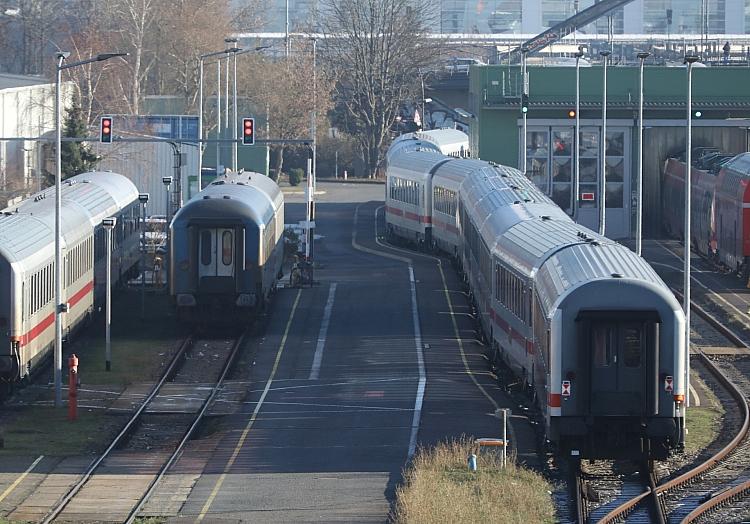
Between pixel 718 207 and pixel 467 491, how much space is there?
1204 inches

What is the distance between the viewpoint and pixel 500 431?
2453 centimetres

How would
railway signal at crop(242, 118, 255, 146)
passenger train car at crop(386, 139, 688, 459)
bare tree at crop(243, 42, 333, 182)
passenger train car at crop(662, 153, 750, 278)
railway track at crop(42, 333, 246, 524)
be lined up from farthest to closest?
bare tree at crop(243, 42, 333, 182) < passenger train car at crop(662, 153, 750, 278) < railway signal at crop(242, 118, 255, 146) < passenger train car at crop(386, 139, 688, 459) < railway track at crop(42, 333, 246, 524)

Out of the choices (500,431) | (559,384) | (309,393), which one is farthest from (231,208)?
(559,384)

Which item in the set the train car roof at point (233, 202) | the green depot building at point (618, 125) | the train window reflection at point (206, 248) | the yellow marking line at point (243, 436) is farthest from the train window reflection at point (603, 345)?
the green depot building at point (618, 125)

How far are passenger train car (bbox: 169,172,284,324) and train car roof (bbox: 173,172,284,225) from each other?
23 mm

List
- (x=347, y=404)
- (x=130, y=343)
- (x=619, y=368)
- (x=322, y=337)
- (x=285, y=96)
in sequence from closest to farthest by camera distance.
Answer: (x=619, y=368), (x=347, y=404), (x=130, y=343), (x=322, y=337), (x=285, y=96)

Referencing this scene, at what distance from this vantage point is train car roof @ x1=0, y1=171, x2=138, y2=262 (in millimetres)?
29016

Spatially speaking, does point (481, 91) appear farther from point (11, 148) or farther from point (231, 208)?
point (231, 208)

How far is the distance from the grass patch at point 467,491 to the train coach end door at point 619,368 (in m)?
1.51

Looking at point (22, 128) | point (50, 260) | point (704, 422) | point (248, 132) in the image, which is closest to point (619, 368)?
point (704, 422)

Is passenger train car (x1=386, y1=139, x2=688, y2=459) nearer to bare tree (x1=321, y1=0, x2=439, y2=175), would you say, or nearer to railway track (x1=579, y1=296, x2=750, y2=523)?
railway track (x1=579, y1=296, x2=750, y2=523)

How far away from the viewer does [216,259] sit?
34.8m

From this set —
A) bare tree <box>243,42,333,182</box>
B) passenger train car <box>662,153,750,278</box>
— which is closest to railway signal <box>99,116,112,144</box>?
passenger train car <box>662,153,750,278</box>

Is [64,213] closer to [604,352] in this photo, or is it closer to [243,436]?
[243,436]
